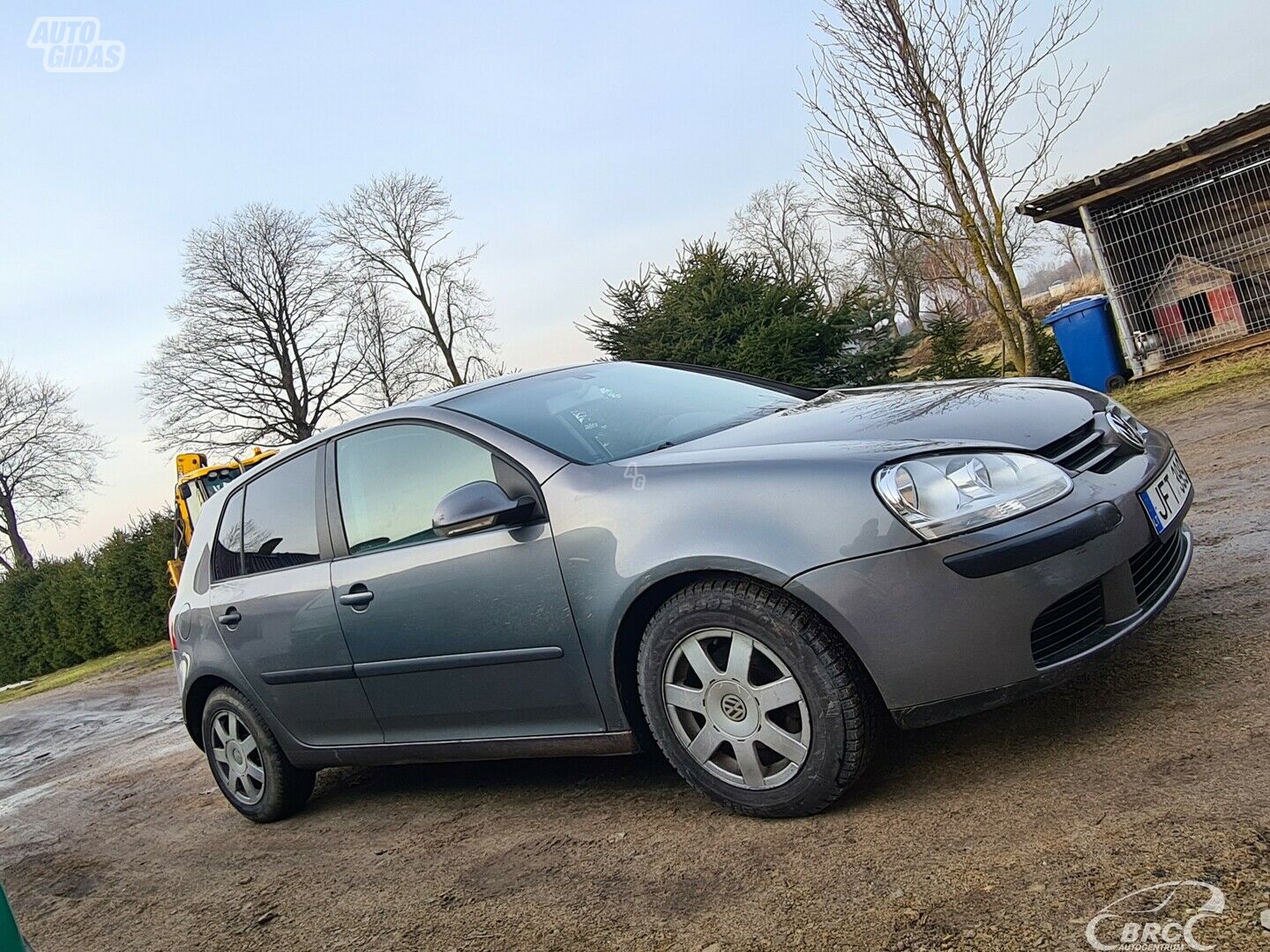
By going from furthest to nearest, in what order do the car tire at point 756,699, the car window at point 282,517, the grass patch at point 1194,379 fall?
the grass patch at point 1194,379, the car window at point 282,517, the car tire at point 756,699

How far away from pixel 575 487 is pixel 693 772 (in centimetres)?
93

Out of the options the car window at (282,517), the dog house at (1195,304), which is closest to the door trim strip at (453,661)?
the car window at (282,517)

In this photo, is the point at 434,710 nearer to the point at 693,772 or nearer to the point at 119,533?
the point at 693,772

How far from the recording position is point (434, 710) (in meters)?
3.74

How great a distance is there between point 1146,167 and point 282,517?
1231 centimetres

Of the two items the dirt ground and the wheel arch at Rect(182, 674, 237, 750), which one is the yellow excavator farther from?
the dirt ground

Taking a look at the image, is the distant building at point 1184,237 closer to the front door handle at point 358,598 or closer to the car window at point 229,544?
the car window at point 229,544

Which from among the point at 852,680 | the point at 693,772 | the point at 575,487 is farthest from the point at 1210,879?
the point at 575,487

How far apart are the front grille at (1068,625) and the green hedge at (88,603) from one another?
23.0m

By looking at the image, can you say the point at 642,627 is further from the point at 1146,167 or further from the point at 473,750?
the point at 1146,167

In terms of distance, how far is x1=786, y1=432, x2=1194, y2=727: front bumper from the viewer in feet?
8.69

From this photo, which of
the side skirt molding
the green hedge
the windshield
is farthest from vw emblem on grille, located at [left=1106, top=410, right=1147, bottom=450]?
the green hedge

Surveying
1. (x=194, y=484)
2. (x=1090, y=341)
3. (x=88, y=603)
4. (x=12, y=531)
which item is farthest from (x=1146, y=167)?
(x=12, y=531)

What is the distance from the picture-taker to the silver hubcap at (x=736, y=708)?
113 inches
